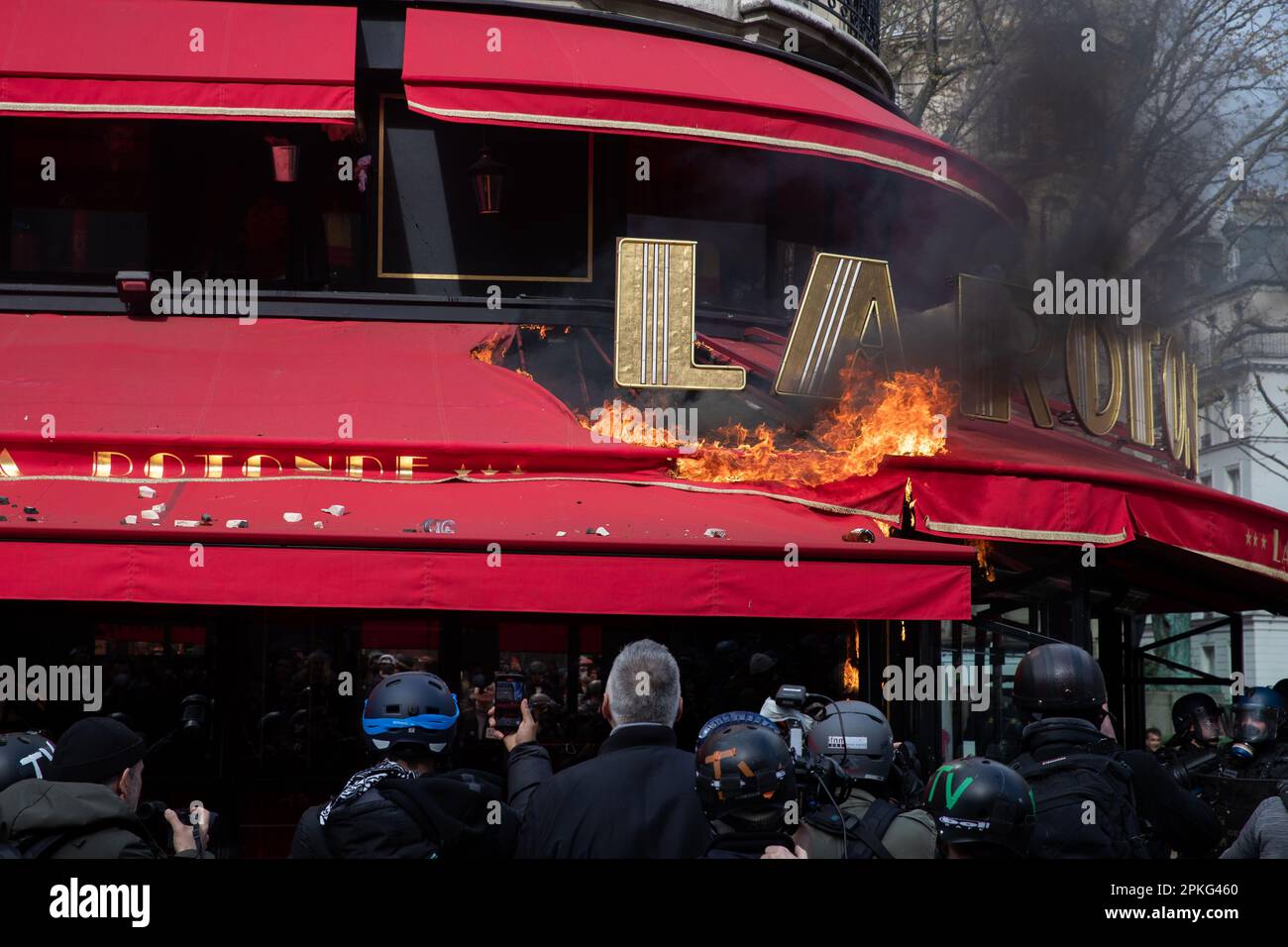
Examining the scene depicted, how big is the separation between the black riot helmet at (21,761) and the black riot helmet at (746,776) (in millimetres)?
2174

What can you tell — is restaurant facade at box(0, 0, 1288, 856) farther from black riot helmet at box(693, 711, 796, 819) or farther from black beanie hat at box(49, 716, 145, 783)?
black riot helmet at box(693, 711, 796, 819)

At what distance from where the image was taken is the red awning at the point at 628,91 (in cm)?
902

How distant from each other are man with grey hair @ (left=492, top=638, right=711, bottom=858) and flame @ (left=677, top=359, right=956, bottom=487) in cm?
413

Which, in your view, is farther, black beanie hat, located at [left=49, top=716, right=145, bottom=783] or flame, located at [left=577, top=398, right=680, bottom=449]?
flame, located at [left=577, top=398, right=680, bottom=449]

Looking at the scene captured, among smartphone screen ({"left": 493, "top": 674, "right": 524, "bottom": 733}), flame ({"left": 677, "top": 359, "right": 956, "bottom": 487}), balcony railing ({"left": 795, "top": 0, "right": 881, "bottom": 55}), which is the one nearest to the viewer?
smartphone screen ({"left": 493, "top": 674, "right": 524, "bottom": 733})

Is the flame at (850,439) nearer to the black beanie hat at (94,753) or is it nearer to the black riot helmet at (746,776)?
the black beanie hat at (94,753)

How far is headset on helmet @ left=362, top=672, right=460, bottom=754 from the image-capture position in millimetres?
4156

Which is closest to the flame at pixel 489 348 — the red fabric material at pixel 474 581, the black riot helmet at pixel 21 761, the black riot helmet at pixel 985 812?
the red fabric material at pixel 474 581

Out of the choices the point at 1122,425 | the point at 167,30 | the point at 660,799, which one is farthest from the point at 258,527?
the point at 1122,425

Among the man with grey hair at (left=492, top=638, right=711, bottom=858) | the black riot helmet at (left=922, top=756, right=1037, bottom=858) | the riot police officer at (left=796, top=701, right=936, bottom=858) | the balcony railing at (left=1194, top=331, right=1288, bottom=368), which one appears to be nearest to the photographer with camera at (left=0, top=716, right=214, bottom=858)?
the man with grey hair at (left=492, top=638, right=711, bottom=858)

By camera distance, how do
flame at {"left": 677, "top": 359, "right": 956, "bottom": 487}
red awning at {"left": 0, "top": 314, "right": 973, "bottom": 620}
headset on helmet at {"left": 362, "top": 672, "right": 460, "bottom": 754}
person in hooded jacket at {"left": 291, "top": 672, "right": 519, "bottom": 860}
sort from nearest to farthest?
person in hooded jacket at {"left": 291, "top": 672, "right": 519, "bottom": 860} < headset on helmet at {"left": 362, "top": 672, "right": 460, "bottom": 754} < red awning at {"left": 0, "top": 314, "right": 973, "bottom": 620} < flame at {"left": 677, "top": 359, "right": 956, "bottom": 487}

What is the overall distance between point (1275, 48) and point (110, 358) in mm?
15410

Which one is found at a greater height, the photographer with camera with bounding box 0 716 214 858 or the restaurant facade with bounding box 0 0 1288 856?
the restaurant facade with bounding box 0 0 1288 856
